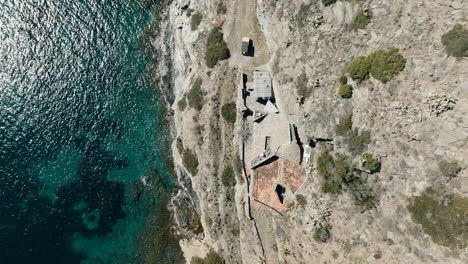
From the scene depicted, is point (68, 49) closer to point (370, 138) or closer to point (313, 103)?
point (313, 103)

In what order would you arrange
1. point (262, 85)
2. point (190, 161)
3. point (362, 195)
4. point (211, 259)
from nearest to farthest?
point (362, 195) < point (262, 85) < point (211, 259) < point (190, 161)

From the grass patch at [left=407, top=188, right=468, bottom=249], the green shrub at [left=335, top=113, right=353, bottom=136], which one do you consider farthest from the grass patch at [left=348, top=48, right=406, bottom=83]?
the grass patch at [left=407, top=188, right=468, bottom=249]

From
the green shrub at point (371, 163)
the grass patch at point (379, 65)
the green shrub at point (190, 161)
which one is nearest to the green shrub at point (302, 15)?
the grass patch at point (379, 65)

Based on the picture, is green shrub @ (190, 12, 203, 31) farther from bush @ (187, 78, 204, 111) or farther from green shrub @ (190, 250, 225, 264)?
green shrub @ (190, 250, 225, 264)

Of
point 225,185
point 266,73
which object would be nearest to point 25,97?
point 225,185

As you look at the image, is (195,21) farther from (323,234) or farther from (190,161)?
(323,234)

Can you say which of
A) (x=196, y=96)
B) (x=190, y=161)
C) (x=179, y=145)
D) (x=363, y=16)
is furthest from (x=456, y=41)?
(x=179, y=145)

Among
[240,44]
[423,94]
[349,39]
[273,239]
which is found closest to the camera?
[423,94]
